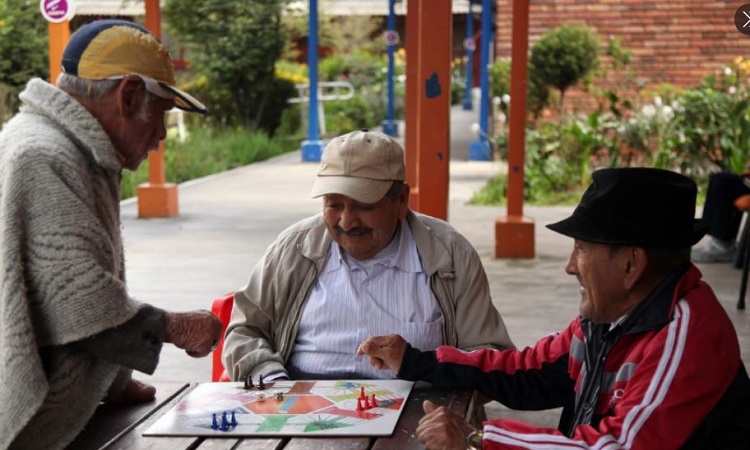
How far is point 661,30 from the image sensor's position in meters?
15.2

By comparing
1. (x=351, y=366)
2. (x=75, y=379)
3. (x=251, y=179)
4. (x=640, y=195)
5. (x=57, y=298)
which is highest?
(x=640, y=195)

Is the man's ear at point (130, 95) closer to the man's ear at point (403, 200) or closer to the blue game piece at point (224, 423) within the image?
the blue game piece at point (224, 423)

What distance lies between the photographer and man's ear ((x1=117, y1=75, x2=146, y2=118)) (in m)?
2.53

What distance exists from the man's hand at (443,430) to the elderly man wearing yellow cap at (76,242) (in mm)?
527

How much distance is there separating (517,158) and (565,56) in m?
4.80

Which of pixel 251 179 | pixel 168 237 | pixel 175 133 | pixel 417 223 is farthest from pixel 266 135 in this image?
pixel 417 223

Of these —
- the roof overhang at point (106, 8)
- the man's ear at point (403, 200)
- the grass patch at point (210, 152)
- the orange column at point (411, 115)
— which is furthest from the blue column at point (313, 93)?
the man's ear at point (403, 200)

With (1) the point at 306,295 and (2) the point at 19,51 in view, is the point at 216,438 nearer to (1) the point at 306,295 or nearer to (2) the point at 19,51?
(1) the point at 306,295

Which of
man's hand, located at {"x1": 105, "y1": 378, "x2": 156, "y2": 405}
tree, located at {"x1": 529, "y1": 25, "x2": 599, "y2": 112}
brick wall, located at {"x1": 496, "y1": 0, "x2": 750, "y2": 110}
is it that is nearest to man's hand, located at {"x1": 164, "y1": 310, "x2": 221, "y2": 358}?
man's hand, located at {"x1": 105, "y1": 378, "x2": 156, "y2": 405}

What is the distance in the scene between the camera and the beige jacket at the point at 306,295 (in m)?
3.31

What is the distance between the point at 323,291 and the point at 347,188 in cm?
34

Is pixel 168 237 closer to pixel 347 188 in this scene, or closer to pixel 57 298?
pixel 347 188

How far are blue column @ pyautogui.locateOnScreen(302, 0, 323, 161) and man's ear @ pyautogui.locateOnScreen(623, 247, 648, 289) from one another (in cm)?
1492

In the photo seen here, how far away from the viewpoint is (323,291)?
3.40m
